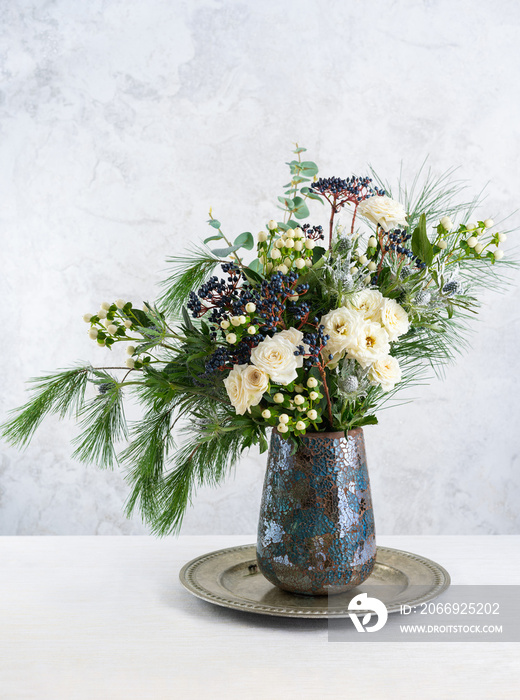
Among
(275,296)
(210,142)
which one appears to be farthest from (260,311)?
(210,142)

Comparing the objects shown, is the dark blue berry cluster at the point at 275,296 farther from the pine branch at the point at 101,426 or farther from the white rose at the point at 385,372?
the pine branch at the point at 101,426

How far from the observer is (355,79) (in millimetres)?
2199

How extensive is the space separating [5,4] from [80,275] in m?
0.83

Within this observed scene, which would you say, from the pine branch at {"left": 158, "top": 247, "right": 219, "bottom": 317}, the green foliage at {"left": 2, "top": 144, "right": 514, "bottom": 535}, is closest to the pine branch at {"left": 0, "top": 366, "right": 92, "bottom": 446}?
the green foliage at {"left": 2, "top": 144, "right": 514, "bottom": 535}

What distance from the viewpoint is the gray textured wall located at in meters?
2.19

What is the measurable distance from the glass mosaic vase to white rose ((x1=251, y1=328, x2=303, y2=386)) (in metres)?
0.12

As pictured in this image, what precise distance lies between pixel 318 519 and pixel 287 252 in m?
0.30

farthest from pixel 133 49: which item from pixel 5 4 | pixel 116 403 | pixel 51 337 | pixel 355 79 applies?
pixel 116 403

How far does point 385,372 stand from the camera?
2.62 feet

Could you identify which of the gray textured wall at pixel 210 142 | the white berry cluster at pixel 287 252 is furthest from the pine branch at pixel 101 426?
the gray textured wall at pixel 210 142

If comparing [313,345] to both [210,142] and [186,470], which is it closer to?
[186,470]

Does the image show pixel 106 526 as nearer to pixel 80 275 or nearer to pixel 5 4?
pixel 80 275

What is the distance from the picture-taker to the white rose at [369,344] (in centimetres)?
77

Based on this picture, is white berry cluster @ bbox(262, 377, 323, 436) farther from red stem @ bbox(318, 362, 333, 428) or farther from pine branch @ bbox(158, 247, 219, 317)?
pine branch @ bbox(158, 247, 219, 317)
